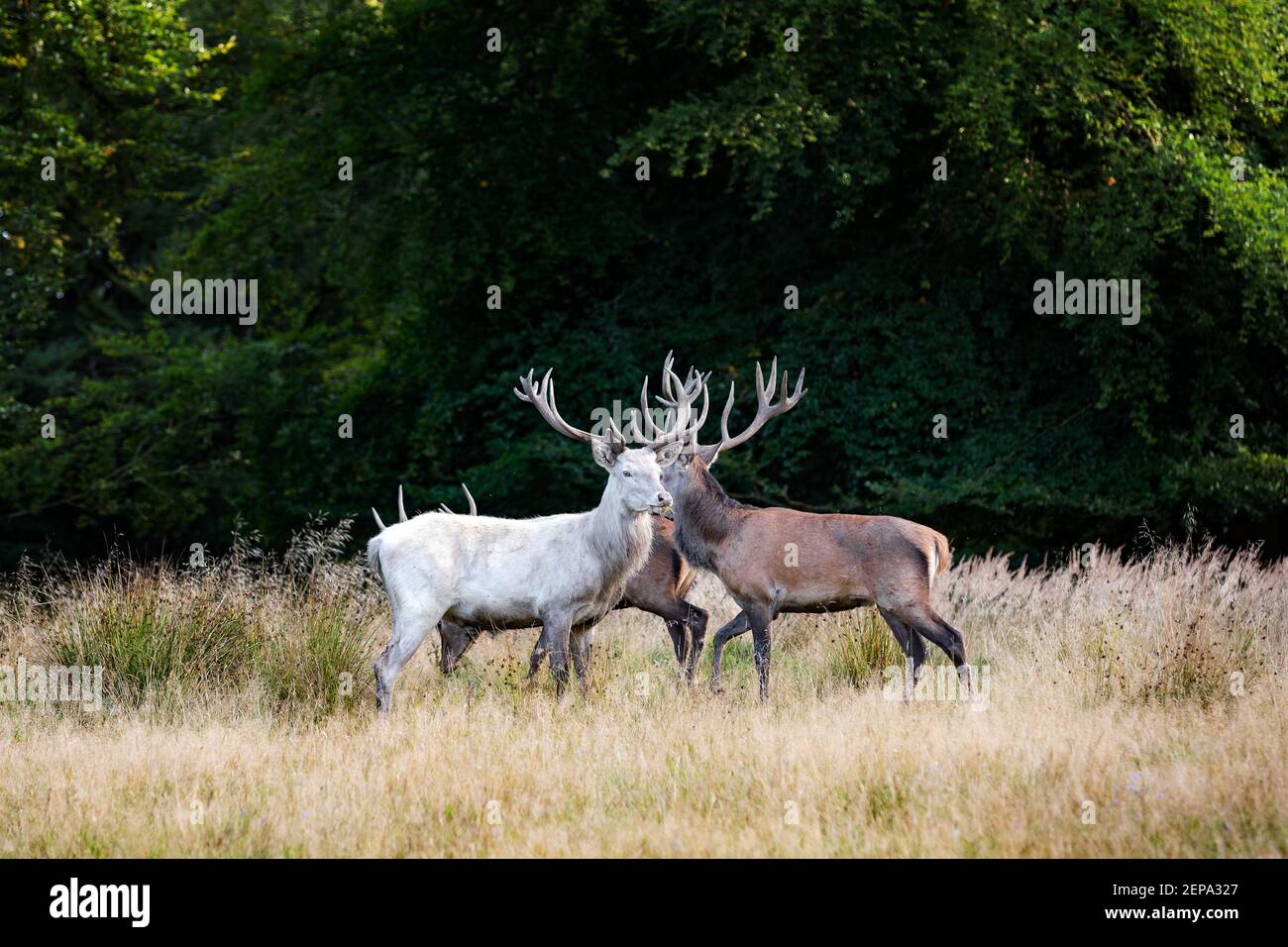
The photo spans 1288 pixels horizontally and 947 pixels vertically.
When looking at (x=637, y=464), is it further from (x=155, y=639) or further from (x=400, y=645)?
(x=155, y=639)

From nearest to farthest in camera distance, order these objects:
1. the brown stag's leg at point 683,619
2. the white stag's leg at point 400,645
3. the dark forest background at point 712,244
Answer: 1. the white stag's leg at point 400,645
2. the brown stag's leg at point 683,619
3. the dark forest background at point 712,244

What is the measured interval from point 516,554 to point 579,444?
795 centimetres

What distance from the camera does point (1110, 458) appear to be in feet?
50.7

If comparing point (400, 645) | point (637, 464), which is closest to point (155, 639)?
point (400, 645)

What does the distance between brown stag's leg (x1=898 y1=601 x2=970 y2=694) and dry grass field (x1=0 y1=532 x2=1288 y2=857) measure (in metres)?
0.26

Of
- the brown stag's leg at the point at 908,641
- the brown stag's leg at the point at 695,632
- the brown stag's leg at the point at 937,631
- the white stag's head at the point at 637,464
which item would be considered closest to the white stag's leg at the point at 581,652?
the brown stag's leg at the point at 695,632

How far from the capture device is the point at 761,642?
30.6ft

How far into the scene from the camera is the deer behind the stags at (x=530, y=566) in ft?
29.6

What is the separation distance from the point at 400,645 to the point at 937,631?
314 centimetres

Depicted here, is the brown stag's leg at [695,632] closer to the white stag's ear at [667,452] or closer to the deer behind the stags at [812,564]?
the deer behind the stags at [812,564]

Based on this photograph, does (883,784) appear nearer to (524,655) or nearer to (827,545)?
(827,545)
